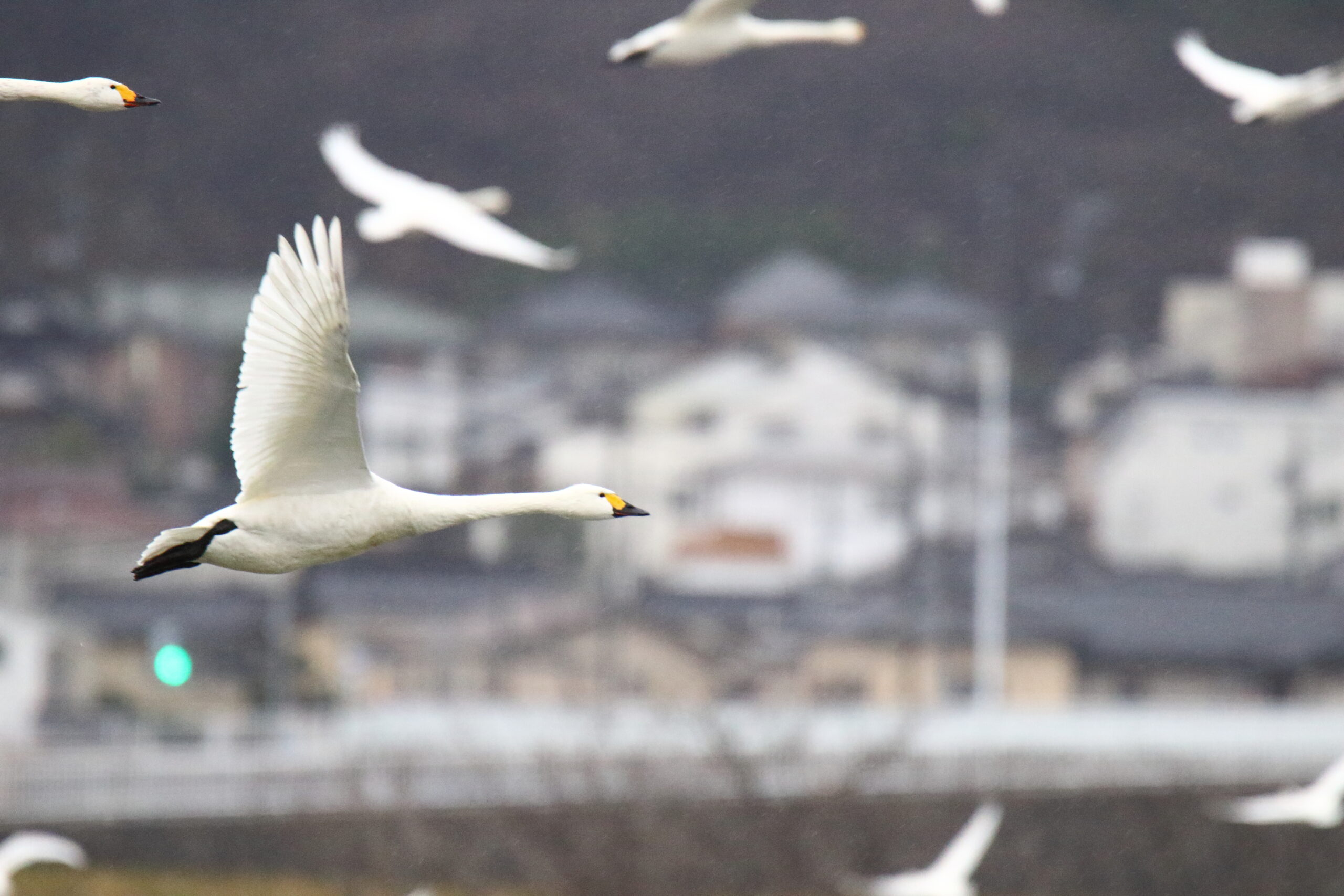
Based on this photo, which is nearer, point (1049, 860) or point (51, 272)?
point (1049, 860)

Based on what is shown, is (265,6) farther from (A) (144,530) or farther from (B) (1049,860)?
(B) (1049,860)

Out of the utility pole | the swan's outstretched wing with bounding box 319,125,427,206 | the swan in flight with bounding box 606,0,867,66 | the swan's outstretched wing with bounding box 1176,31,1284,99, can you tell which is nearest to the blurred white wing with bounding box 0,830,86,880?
the swan's outstretched wing with bounding box 319,125,427,206

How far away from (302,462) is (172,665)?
12827 mm

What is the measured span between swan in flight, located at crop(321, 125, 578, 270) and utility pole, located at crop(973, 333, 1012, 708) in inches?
1464

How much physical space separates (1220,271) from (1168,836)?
220 feet

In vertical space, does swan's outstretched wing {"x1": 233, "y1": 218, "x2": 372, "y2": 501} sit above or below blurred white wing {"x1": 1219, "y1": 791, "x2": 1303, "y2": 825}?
above

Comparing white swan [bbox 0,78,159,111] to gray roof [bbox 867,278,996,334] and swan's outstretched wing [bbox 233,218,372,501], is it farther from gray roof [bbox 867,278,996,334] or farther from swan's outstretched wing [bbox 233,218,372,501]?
gray roof [bbox 867,278,996,334]

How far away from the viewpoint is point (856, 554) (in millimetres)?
66438

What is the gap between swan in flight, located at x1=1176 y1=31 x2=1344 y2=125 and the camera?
10.4 metres

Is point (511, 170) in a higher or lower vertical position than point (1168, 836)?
higher

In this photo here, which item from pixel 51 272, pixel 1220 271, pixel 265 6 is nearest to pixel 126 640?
pixel 51 272

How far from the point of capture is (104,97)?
8094 millimetres

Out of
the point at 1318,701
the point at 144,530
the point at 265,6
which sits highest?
the point at 265,6

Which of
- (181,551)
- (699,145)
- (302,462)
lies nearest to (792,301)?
(699,145)
